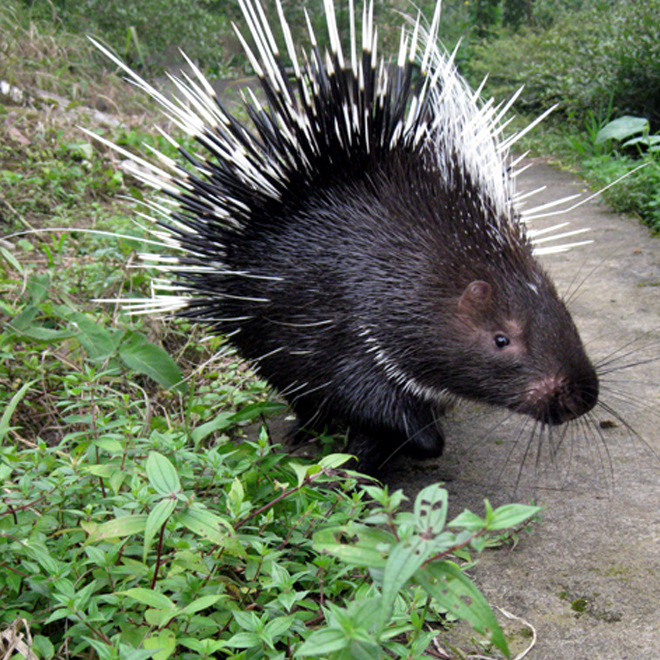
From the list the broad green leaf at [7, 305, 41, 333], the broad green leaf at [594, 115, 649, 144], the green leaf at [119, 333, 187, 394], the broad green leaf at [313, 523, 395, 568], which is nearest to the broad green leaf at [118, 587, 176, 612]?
the broad green leaf at [313, 523, 395, 568]

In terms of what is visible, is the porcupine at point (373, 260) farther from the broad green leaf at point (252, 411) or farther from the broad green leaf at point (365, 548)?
the broad green leaf at point (365, 548)

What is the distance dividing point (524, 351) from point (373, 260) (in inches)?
20.1

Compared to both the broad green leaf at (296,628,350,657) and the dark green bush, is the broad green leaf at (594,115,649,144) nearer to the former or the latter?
the dark green bush

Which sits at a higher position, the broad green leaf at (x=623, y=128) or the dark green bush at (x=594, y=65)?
the dark green bush at (x=594, y=65)

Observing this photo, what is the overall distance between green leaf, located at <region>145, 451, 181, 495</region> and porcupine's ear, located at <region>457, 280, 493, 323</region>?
0.98 m

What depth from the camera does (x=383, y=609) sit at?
3.48ft

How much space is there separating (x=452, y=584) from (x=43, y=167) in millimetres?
4310

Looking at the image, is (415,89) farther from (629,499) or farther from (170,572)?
(170,572)

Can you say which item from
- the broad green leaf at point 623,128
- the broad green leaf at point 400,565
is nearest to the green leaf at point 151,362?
the broad green leaf at point 400,565

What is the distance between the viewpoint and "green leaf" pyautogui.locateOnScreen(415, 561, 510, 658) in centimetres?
113

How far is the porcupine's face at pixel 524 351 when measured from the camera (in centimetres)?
202

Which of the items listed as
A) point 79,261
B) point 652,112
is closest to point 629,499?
point 79,261

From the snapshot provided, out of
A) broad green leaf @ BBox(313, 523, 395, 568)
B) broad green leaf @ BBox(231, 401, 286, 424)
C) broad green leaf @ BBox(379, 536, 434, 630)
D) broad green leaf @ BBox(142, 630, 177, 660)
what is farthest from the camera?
broad green leaf @ BBox(231, 401, 286, 424)

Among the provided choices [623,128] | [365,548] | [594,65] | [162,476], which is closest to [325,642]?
[365,548]
